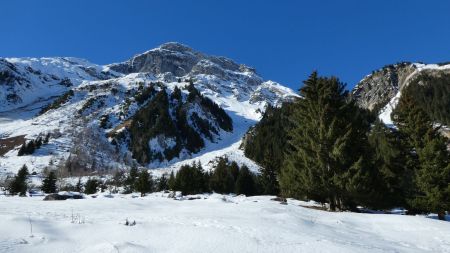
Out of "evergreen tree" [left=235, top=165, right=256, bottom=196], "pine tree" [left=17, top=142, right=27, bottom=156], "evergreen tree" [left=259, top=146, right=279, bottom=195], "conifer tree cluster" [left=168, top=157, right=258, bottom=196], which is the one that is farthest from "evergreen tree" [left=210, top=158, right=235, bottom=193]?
"pine tree" [left=17, top=142, right=27, bottom=156]

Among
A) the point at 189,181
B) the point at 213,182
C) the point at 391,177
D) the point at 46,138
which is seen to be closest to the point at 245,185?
the point at 213,182

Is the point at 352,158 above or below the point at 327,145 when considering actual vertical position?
below

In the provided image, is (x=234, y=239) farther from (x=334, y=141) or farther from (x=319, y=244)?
(x=334, y=141)

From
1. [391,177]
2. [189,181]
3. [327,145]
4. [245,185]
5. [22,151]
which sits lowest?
[245,185]

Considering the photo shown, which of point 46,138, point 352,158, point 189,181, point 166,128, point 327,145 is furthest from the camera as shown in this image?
point 166,128

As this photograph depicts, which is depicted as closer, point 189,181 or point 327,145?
point 327,145

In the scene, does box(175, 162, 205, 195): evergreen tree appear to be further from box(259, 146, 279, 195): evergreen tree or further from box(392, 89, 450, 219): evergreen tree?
box(392, 89, 450, 219): evergreen tree

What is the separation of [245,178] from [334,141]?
49890 mm

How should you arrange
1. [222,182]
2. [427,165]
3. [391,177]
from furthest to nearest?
[222,182] < [391,177] < [427,165]

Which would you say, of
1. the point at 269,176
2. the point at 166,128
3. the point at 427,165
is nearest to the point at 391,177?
the point at 427,165

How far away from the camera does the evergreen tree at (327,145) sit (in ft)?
71.7

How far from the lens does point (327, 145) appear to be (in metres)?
23.1

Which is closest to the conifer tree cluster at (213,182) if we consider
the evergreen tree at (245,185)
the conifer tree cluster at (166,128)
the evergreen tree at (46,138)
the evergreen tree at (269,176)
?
the evergreen tree at (245,185)

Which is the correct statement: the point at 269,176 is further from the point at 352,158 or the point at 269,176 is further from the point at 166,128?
the point at 166,128
